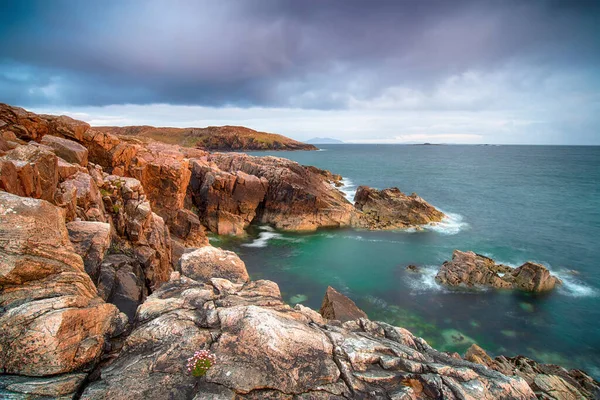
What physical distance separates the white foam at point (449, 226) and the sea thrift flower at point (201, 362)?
52205 millimetres

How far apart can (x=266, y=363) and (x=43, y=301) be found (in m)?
6.27

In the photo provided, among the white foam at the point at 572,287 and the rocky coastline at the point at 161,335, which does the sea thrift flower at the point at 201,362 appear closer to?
the rocky coastline at the point at 161,335

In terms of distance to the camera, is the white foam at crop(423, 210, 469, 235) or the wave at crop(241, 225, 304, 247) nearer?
the wave at crop(241, 225, 304, 247)

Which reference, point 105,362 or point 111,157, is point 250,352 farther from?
point 111,157

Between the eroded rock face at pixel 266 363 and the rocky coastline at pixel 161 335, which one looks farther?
the eroded rock face at pixel 266 363

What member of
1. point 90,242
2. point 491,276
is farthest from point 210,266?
point 491,276

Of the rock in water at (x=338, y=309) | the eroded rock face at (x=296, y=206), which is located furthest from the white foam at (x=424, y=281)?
the eroded rock face at (x=296, y=206)

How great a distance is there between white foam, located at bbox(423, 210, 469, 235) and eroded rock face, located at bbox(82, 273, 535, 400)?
47.1 metres

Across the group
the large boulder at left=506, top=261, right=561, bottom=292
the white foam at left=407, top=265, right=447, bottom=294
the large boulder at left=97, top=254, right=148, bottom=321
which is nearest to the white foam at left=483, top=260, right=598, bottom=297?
the large boulder at left=506, top=261, right=561, bottom=292

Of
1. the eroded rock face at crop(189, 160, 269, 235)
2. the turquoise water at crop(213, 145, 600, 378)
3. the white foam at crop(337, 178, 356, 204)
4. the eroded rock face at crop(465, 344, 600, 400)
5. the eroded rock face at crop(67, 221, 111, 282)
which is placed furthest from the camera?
the white foam at crop(337, 178, 356, 204)

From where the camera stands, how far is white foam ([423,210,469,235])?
5425 cm

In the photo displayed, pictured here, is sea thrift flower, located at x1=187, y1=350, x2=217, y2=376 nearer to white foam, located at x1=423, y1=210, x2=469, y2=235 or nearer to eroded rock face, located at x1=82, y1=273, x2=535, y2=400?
eroded rock face, located at x1=82, y1=273, x2=535, y2=400

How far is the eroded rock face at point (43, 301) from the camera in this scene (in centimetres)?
755

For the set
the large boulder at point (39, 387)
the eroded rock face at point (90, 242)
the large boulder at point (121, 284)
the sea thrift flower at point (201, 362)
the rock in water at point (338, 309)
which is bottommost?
the rock in water at point (338, 309)
